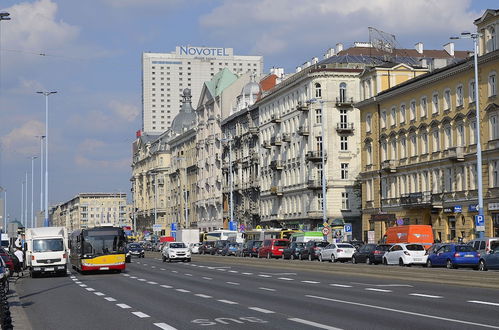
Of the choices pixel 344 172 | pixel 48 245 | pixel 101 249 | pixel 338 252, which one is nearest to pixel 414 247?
pixel 338 252

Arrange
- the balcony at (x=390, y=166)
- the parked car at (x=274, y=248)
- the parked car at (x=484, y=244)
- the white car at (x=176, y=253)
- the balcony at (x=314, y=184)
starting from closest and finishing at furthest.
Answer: the parked car at (x=484, y=244) < the white car at (x=176, y=253) < the parked car at (x=274, y=248) < the balcony at (x=390, y=166) < the balcony at (x=314, y=184)

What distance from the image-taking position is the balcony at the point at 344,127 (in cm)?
9181

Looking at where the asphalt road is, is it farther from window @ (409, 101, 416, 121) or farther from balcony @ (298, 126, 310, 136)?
balcony @ (298, 126, 310, 136)

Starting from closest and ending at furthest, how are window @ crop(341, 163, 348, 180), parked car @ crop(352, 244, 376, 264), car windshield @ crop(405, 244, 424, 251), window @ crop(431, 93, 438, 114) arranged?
car windshield @ crop(405, 244, 424, 251) → parked car @ crop(352, 244, 376, 264) → window @ crop(431, 93, 438, 114) → window @ crop(341, 163, 348, 180)

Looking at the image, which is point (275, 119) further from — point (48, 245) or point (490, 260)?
point (490, 260)

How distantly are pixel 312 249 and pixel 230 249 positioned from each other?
22.2 m

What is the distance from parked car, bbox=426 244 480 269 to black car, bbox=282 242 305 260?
20667 millimetres

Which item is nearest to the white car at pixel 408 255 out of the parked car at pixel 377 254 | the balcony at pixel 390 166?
the parked car at pixel 377 254

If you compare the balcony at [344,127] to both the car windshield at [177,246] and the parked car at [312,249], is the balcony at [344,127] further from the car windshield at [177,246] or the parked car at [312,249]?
the car windshield at [177,246]

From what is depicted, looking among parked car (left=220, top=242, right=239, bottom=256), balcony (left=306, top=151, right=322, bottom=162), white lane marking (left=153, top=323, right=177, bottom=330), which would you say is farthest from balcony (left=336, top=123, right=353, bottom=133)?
white lane marking (left=153, top=323, right=177, bottom=330)

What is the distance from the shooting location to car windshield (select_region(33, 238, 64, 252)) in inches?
1693

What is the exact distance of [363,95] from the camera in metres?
82.5

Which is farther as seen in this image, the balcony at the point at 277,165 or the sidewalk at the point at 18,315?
the balcony at the point at 277,165

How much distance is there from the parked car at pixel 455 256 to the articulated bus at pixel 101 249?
632 inches
